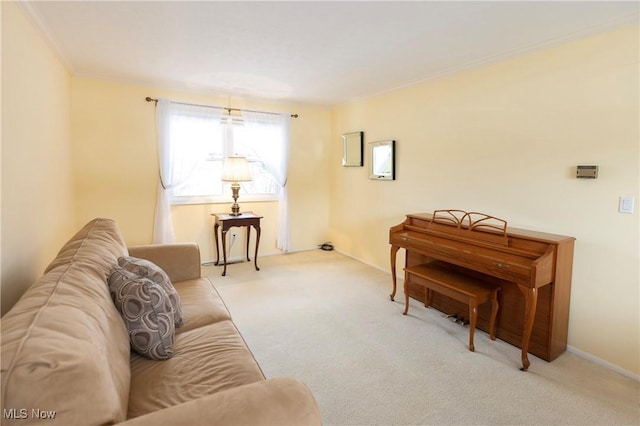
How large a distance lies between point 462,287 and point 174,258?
7.35ft

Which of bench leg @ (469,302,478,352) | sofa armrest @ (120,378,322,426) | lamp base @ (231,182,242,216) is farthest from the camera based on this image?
lamp base @ (231,182,242,216)

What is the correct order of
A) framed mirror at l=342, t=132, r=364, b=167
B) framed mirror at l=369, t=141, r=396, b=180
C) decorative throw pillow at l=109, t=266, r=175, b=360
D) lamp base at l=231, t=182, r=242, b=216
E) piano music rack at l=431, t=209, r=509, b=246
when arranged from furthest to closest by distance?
framed mirror at l=342, t=132, r=364, b=167 < lamp base at l=231, t=182, r=242, b=216 < framed mirror at l=369, t=141, r=396, b=180 < piano music rack at l=431, t=209, r=509, b=246 < decorative throw pillow at l=109, t=266, r=175, b=360

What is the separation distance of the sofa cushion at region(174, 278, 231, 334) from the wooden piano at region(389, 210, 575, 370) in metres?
1.82

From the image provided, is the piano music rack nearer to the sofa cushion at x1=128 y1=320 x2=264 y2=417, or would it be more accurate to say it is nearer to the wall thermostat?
the wall thermostat

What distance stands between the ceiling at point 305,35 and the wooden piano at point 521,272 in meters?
1.41

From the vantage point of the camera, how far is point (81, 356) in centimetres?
86

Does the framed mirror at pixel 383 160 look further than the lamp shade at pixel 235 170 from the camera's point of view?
No

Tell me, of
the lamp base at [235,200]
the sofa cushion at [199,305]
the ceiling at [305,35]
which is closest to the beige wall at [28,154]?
the ceiling at [305,35]

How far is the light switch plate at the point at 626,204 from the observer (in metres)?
2.12

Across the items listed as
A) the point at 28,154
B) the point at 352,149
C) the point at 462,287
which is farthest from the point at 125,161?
the point at 462,287

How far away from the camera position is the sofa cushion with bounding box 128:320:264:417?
1.26 meters

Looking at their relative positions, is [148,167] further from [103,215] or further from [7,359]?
[7,359]

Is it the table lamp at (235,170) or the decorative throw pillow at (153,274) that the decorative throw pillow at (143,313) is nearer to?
the decorative throw pillow at (153,274)

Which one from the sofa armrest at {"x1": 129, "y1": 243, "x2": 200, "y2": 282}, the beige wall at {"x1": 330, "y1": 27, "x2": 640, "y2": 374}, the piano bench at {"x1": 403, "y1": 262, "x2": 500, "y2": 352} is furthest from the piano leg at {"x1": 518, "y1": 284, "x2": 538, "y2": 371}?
the sofa armrest at {"x1": 129, "y1": 243, "x2": 200, "y2": 282}
